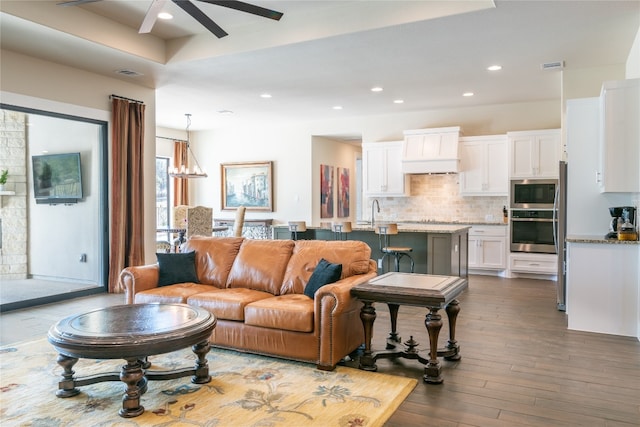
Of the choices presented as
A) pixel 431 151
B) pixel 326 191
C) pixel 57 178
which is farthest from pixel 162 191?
pixel 431 151

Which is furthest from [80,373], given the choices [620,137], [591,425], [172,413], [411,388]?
[620,137]

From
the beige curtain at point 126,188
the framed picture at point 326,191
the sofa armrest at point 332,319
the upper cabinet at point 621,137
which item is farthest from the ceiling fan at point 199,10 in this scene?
the framed picture at point 326,191

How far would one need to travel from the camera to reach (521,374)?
3340 mm

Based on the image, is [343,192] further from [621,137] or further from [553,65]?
[621,137]

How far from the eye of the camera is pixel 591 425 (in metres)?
2.55

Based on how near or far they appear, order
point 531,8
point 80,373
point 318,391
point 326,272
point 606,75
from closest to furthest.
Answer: point 318,391 → point 80,373 → point 326,272 → point 531,8 → point 606,75

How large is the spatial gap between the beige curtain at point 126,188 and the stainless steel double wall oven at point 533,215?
234 inches

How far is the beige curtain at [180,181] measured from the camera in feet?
35.5

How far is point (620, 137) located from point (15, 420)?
17.4ft

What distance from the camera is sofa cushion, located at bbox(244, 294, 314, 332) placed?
339 centimetres

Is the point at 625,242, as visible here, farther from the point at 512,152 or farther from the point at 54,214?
the point at 54,214

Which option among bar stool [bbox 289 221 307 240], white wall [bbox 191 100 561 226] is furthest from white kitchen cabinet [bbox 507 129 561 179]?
bar stool [bbox 289 221 307 240]

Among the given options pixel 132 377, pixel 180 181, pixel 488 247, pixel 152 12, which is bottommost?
pixel 132 377

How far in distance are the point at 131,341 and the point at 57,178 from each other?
4643 millimetres
